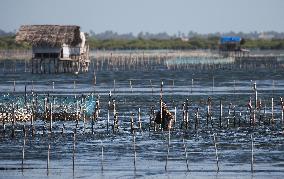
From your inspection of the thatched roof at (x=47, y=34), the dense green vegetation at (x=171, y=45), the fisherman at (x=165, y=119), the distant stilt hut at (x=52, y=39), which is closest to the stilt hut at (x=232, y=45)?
the dense green vegetation at (x=171, y=45)

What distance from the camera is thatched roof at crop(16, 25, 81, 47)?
90.2 m

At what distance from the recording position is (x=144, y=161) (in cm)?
3706

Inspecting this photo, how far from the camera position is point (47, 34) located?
298 ft

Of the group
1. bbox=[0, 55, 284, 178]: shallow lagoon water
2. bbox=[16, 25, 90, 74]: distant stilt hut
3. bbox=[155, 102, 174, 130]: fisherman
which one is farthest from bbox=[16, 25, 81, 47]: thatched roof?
bbox=[155, 102, 174, 130]: fisherman

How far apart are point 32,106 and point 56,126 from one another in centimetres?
177

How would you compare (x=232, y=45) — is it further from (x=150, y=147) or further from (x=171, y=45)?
(x=150, y=147)

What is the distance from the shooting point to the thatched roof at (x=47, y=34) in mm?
90250

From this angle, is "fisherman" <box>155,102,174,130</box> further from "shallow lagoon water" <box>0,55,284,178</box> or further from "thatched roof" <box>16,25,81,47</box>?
"thatched roof" <box>16,25,81,47</box>

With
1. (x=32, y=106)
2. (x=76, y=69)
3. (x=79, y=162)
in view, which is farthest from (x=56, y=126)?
(x=76, y=69)

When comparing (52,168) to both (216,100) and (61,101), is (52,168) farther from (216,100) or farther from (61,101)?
(216,100)

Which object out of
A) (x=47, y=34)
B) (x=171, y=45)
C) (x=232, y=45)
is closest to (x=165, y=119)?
(x=47, y=34)

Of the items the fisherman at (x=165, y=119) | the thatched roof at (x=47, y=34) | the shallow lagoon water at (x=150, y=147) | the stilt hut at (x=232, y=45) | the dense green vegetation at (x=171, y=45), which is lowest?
the shallow lagoon water at (x=150, y=147)

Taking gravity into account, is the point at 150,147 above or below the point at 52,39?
below

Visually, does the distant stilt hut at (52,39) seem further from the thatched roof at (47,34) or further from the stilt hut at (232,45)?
the stilt hut at (232,45)
